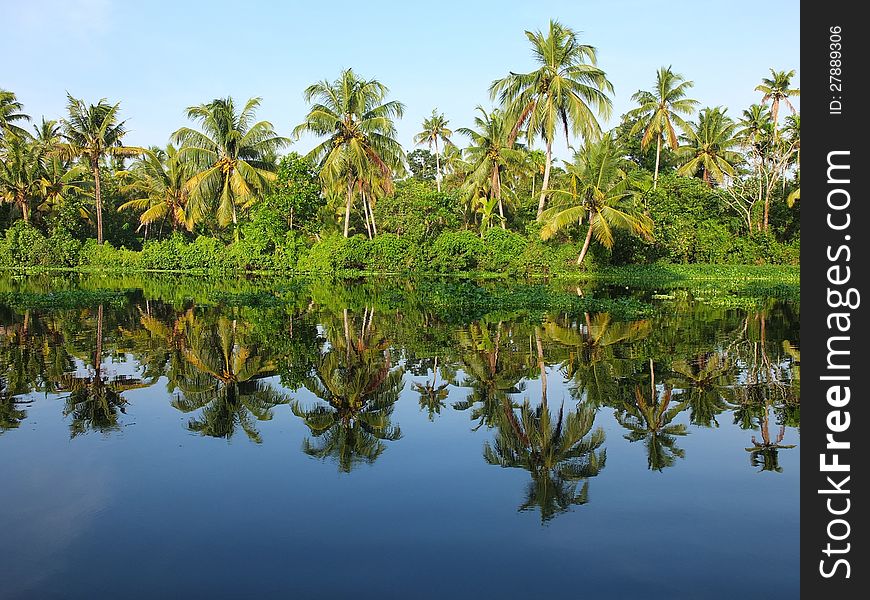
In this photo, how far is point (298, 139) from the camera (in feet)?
111

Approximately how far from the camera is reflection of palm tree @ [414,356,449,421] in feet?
25.8

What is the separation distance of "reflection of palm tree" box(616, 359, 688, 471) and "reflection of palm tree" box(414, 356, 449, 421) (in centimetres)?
214

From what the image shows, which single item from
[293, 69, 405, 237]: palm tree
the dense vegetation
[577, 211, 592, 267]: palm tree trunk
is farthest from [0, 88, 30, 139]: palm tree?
[577, 211, 592, 267]: palm tree trunk

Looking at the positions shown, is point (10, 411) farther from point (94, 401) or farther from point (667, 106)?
point (667, 106)

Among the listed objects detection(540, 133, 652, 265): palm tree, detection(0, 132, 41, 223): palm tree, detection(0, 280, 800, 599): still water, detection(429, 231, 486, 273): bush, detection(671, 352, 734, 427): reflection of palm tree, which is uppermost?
detection(0, 132, 41, 223): palm tree

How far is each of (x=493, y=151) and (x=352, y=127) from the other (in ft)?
23.7

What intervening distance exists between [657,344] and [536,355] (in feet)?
8.24

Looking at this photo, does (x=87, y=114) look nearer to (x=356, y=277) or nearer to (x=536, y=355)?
(x=356, y=277)

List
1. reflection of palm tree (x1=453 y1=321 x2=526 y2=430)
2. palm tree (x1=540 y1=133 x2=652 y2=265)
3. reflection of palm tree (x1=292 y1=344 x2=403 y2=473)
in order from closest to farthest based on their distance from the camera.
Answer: reflection of palm tree (x1=292 y1=344 x2=403 y2=473)
reflection of palm tree (x1=453 y1=321 x2=526 y2=430)
palm tree (x1=540 y1=133 x2=652 y2=265)

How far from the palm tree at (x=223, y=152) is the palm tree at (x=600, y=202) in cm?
1595

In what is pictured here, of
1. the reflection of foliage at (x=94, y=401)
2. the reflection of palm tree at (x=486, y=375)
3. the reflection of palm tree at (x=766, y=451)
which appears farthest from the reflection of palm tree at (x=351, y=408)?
the reflection of palm tree at (x=766, y=451)

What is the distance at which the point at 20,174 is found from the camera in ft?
128

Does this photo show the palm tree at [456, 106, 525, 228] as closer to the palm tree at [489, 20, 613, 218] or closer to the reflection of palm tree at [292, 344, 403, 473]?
the palm tree at [489, 20, 613, 218]
